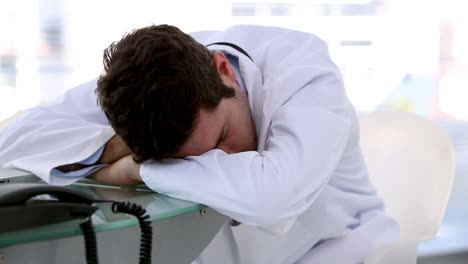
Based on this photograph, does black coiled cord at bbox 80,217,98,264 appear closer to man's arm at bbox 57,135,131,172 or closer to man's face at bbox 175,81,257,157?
man's face at bbox 175,81,257,157

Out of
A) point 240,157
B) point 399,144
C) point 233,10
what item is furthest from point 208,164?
point 233,10

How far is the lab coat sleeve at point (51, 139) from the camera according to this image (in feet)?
4.00

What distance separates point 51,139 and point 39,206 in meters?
0.56

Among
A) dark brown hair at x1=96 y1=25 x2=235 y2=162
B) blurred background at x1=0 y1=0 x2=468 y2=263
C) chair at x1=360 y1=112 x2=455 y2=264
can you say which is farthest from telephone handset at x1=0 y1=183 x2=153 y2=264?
blurred background at x1=0 y1=0 x2=468 y2=263

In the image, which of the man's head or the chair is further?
the chair

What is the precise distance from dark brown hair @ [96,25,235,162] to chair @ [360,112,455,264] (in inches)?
27.0

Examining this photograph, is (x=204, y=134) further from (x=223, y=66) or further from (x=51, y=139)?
(x=51, y=139)

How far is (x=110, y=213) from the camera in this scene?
879mm

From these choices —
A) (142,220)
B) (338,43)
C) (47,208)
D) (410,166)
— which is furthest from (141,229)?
(338,43)

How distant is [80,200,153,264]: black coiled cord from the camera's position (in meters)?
0.80

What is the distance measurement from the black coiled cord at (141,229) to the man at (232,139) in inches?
6.7

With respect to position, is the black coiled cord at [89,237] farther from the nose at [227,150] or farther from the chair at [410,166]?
the chair at [410,166]

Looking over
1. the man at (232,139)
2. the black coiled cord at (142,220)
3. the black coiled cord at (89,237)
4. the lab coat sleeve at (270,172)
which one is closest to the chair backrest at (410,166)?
the man at (232,139)

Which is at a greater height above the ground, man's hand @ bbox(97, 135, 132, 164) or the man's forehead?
the man's forehead
